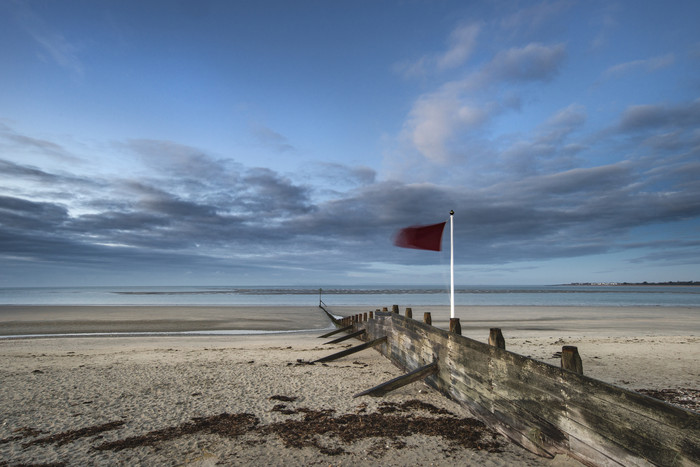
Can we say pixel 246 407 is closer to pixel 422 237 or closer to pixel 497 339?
pixel 497 339

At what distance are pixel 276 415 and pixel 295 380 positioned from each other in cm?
244

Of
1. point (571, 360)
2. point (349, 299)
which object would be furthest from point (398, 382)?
point (349, 299)

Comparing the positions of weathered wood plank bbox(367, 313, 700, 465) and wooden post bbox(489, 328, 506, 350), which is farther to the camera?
wooden post bbox(489, 328, 506, 350)

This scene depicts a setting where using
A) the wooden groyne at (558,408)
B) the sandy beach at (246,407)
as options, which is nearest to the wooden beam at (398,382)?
the wooden groyne at (558,408)

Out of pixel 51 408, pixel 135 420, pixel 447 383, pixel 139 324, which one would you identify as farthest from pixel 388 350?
pixel 139 324

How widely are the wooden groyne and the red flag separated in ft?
7.58

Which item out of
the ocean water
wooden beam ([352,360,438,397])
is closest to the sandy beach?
wooden beam ([352,360,438,397])

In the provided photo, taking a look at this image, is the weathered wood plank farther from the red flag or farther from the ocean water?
the ocean water

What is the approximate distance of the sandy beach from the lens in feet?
16.1

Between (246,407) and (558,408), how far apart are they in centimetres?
497

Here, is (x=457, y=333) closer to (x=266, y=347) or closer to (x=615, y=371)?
(x=615, y=371)

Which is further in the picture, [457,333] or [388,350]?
[388,350]

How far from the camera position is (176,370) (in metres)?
9.84

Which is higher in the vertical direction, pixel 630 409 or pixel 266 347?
pixel 630 409
